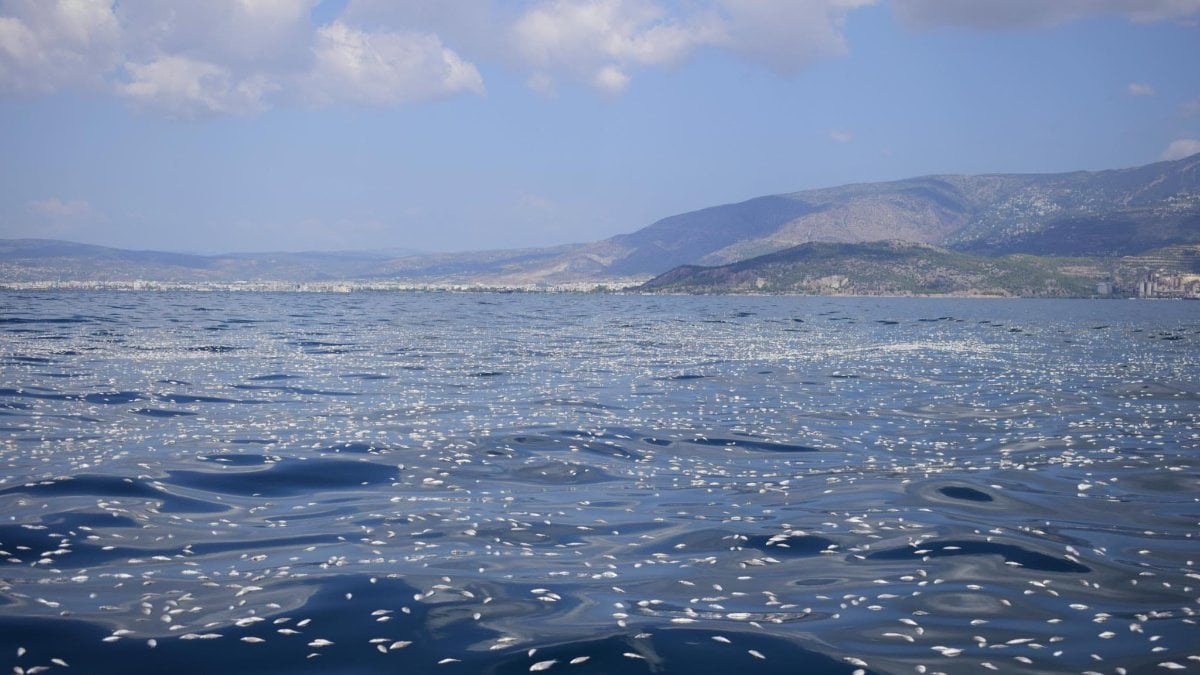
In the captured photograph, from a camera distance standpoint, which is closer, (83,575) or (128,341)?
(83,575)

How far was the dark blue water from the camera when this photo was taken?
11516mm

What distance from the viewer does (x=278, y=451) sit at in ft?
80.7

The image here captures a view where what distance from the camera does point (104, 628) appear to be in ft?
38.2

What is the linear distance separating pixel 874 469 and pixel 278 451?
50.1ft

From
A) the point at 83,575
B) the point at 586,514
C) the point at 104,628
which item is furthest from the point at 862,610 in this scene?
the point at 83,575

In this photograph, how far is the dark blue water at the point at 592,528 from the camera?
11516 mm

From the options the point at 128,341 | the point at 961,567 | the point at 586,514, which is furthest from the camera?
the point at 128,341

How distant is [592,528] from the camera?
17.5 metres

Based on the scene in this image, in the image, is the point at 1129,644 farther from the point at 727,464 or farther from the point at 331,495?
the point at 331,495

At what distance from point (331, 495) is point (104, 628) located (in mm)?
8359

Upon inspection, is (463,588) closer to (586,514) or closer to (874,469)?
(586,514)

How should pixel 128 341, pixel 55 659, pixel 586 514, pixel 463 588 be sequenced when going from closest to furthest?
pixel 55 659 → pixel 463 588 → pixel 586 514 → pixel 128 341

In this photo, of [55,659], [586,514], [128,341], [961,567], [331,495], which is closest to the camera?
[55,659]

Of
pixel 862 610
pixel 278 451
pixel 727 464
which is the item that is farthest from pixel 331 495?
pixel 862 610
